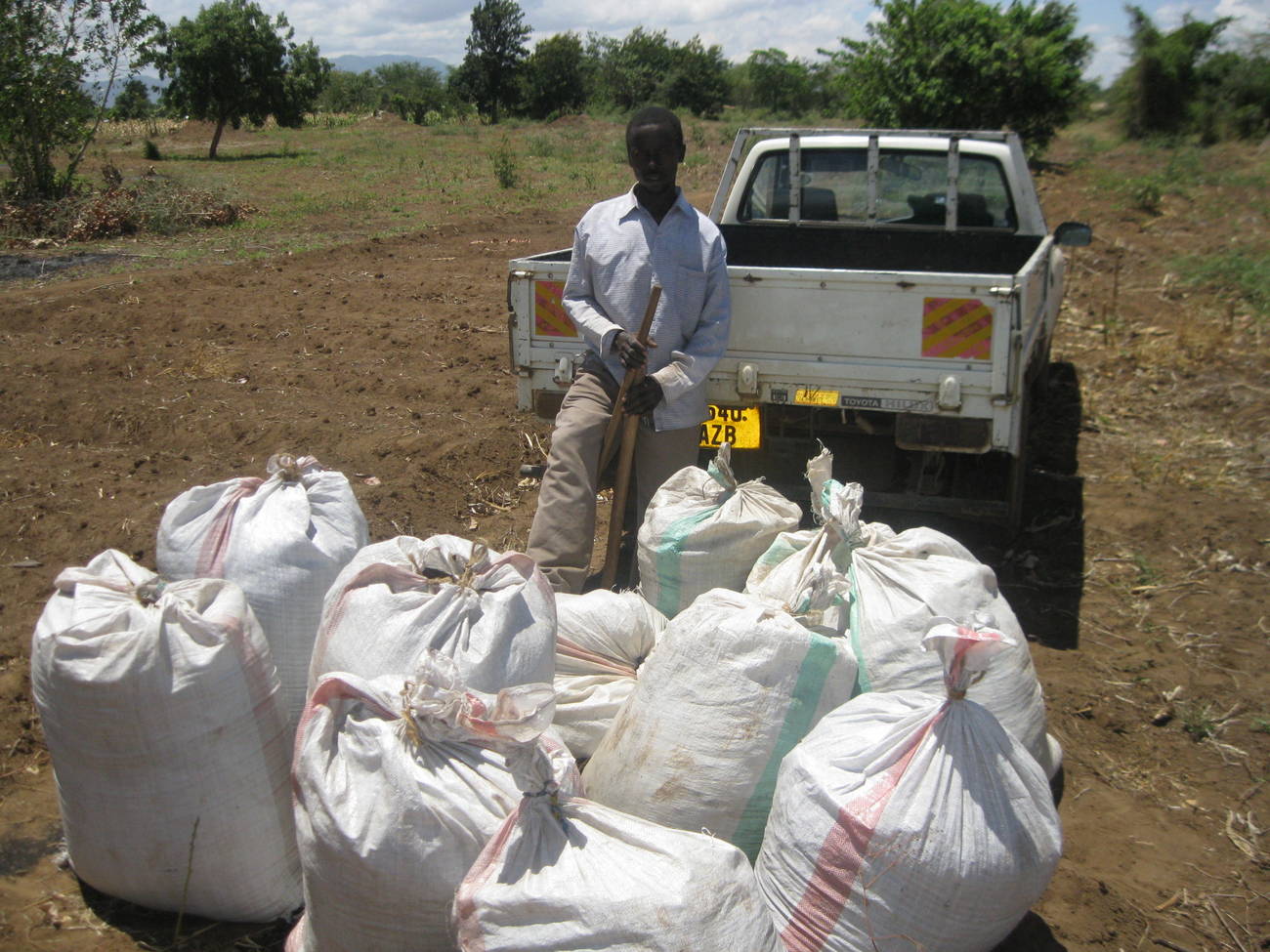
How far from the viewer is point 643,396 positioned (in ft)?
12.0

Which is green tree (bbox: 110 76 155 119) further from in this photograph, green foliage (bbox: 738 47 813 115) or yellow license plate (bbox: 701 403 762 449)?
green foliage (bbox: 738 47 813 115)

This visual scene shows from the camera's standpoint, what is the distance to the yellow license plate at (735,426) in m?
4.27

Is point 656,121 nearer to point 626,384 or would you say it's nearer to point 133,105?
point 626,384

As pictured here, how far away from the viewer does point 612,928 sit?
1691 mm

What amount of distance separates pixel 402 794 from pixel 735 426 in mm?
2642

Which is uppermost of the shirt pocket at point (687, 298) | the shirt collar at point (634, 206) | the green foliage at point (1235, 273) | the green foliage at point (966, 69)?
the green foliage at point (966, 69)

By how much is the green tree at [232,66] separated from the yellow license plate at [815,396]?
31625 millimetres

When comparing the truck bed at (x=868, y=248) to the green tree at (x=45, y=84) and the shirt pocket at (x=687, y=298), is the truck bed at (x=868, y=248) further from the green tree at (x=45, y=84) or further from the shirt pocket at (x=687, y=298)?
the green tree at (x=45, y=84)

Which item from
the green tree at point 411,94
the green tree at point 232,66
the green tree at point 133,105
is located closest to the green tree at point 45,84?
the green tree at point 133,105

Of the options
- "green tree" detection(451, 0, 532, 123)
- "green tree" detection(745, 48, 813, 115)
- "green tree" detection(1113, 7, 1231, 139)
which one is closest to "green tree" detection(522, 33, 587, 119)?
"green tree" detection(451, 0, 532, 123)

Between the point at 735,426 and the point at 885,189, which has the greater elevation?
the point at 885,189

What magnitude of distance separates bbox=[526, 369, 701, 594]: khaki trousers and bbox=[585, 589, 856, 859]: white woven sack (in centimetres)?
142

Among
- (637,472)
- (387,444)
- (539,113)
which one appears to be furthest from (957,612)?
(539,113)

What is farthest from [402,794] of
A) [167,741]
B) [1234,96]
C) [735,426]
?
[1234,96]
